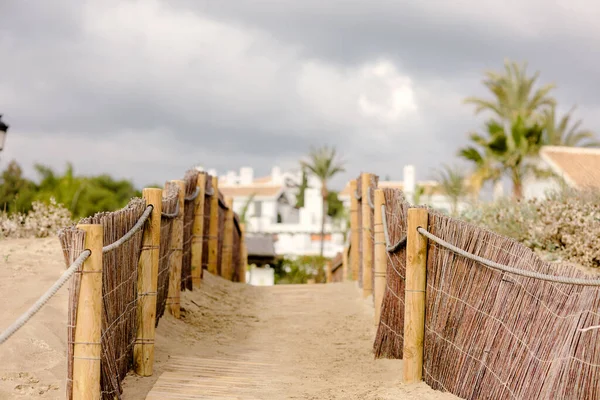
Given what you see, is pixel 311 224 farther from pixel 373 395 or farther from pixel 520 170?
pixel 373 395

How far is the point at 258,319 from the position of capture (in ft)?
30.7

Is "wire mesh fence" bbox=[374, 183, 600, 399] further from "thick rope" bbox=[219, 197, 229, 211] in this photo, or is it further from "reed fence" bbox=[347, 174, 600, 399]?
"thick rope" bbox=[219, 197, 229, 211]

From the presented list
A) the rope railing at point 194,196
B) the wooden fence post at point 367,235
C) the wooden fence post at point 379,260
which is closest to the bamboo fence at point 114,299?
the rope railing at point 194,196

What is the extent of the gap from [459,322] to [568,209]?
6.00 meters

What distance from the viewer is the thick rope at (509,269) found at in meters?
3.66

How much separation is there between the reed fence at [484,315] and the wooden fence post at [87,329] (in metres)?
2.24

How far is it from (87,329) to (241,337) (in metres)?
3.95

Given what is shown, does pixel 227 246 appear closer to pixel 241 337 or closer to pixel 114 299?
pixel 241 337

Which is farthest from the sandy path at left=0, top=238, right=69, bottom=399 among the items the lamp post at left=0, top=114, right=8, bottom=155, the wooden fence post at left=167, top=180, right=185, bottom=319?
the lamp post at left=0, top=114, right=8, bottom=155

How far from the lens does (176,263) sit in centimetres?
806

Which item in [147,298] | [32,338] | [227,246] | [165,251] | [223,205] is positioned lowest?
[32,338]

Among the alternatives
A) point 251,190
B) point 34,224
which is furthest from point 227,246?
point 251,190

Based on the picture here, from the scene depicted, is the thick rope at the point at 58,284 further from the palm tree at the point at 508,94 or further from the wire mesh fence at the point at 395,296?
the palm tree at the point at 508,94

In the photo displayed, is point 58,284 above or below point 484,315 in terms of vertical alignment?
above
